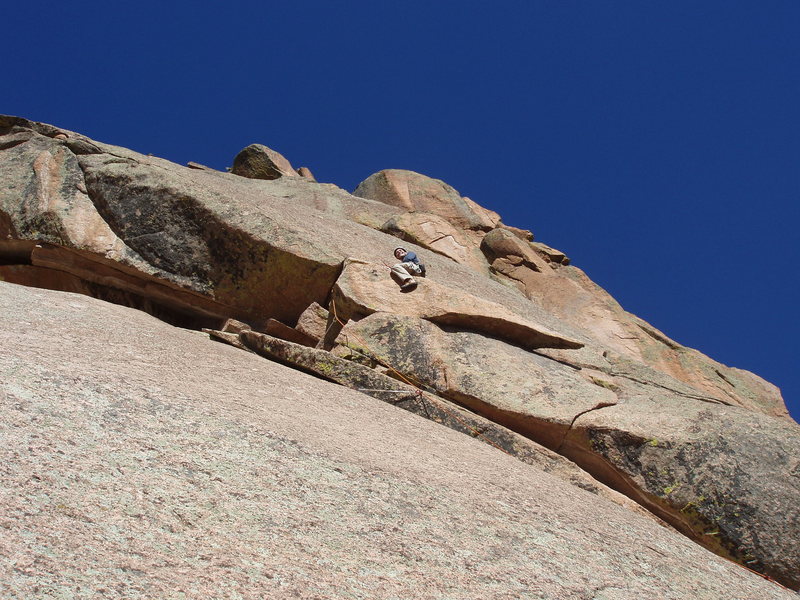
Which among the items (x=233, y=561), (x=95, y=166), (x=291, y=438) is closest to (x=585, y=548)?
(x=291, y=438)

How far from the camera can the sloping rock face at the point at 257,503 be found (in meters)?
3.09

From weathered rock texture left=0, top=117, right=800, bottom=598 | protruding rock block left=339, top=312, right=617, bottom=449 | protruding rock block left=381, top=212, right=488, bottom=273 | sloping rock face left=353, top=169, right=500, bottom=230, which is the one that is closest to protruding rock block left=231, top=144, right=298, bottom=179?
sloping rock face left=353, top=169, right=500, bottom=230

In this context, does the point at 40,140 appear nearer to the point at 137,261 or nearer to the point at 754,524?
the point at 137,261

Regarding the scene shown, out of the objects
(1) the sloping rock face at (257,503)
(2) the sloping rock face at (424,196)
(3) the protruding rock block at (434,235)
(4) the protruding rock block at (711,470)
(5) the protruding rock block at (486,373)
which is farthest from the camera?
(2) the sloping rock face at (424,196)

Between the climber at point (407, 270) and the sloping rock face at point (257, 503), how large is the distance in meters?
3.21

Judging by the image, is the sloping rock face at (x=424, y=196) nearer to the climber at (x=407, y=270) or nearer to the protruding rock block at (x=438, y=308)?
the climber at (x=407, y=270)

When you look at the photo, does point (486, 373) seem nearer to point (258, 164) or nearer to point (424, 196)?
point (424, 196)

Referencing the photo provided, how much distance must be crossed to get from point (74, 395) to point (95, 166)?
732 centimetres

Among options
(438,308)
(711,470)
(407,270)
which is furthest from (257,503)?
(407,270)

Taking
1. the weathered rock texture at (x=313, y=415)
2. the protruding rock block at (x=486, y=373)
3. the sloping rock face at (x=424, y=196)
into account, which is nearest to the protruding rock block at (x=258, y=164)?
the sloping rock face at (x=424, y=196)

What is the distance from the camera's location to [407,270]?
1006 cm

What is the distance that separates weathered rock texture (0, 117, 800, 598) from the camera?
3.56 meters

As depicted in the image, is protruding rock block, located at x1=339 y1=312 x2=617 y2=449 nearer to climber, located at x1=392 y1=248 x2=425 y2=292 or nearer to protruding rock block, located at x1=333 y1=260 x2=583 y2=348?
protruding rock block, located at x1=333 y1=260 x2=583 y2=348

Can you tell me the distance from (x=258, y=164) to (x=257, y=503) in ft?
63.2
